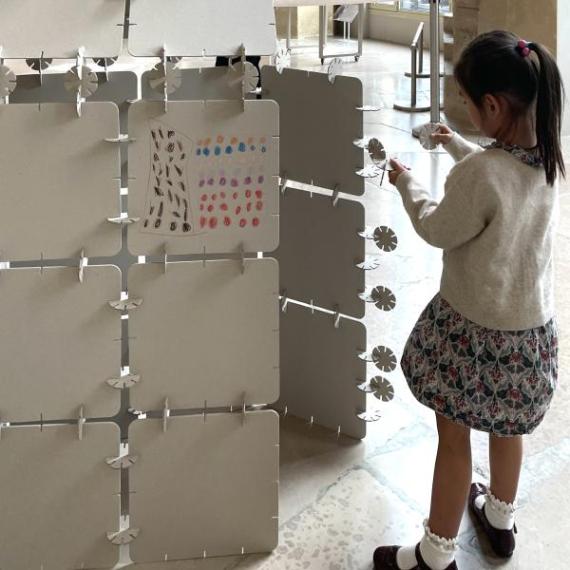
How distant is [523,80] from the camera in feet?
5.55

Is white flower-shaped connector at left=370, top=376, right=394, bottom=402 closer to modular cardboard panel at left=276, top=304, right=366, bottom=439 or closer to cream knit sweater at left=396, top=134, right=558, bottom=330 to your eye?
modular cardboard panel at left=276, top=304, right=366, bottom=439

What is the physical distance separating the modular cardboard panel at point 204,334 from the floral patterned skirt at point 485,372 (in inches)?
12.9

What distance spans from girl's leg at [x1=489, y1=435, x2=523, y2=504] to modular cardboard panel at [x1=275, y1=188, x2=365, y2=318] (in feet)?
1.87

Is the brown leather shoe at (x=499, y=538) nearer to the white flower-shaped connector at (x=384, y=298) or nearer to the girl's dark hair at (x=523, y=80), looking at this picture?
the white flower-shaped connector at (x=384, y=298)

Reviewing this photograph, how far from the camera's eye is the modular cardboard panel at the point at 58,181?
175 cm

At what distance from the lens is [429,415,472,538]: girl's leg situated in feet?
6.35

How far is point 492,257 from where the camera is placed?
5.72 ft

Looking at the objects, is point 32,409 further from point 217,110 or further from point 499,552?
point 499,552

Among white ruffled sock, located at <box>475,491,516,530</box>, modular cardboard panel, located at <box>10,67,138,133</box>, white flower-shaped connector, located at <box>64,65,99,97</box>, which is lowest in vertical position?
white ruffled sock, located at <box>475,491,516,530</box>

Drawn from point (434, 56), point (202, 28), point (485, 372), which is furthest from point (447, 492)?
point (434, 56)

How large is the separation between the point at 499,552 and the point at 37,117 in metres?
1.35

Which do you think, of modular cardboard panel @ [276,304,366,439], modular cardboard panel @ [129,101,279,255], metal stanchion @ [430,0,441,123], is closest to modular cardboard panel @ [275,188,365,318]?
modular cardboard panel @ [276,304,366,439]

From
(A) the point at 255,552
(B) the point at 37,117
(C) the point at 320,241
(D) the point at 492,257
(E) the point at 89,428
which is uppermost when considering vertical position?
(B) the point at 37,117

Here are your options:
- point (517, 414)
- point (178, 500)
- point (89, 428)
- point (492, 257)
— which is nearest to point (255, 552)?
point (178, 500)
